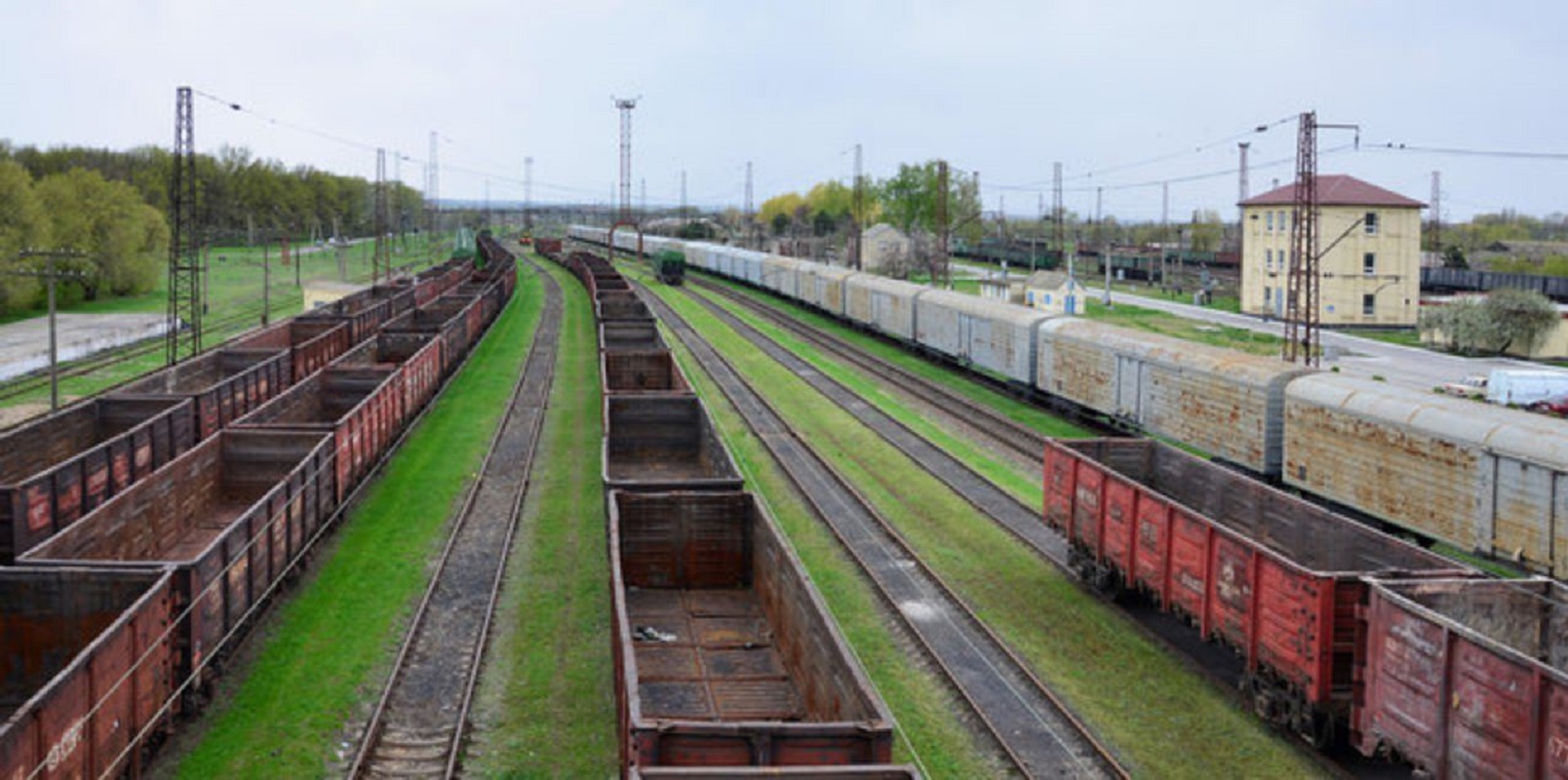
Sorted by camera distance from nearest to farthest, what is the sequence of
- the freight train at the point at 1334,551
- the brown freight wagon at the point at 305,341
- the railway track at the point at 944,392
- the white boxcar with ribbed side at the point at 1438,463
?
the freight train at the point at 1334,551
the white boxcar with ribbed side at the point at 1438,463
the railway track at the point at 944,392
the brown freight wagon at the point at 305,341

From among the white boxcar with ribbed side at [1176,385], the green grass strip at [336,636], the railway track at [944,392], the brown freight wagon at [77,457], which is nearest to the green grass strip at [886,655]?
the railway track at [944,392]

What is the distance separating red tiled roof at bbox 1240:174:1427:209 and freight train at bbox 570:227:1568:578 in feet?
120

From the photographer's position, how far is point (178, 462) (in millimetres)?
20516

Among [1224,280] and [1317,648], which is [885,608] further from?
[1224,280]

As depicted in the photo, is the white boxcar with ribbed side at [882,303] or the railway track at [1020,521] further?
the white boxcar with ribbed side at [882,303]

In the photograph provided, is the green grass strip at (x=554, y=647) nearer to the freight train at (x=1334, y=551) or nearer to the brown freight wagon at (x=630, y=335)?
the freight train at (x=1334, y=551)

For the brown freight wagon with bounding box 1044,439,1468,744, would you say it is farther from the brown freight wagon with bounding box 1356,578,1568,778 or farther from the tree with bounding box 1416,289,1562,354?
the tree with bounding box 1416,289,1562,354

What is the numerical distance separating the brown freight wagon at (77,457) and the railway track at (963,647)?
510 inches

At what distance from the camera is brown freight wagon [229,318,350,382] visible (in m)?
39.4

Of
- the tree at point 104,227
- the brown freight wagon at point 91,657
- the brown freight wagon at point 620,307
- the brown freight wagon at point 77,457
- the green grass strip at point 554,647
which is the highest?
the tree at point 104,227

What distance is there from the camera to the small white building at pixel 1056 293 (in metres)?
68.2

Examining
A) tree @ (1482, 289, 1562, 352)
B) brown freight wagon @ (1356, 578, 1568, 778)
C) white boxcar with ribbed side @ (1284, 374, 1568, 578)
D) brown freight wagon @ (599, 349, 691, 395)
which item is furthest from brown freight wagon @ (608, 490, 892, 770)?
tree @ (1482, 289, 1562, 352)

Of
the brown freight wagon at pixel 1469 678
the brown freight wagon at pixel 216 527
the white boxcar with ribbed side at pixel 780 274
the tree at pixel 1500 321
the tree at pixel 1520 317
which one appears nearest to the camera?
the brown freight wagon at pixel 1469 678

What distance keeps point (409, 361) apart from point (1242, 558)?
82.2ft
